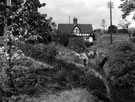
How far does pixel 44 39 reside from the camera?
3914mm

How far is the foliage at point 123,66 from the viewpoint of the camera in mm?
10086

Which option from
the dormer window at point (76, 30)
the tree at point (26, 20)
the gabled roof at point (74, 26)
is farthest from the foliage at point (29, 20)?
the dormer window at point (76, 30)

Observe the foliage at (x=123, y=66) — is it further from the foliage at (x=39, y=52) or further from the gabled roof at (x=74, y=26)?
the gabled roof at (x=74, y=26)

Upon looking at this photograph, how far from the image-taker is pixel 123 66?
1056 cm

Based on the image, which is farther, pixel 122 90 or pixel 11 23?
pixel 122 90

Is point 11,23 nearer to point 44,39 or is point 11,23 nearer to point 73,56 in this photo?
point 44,39

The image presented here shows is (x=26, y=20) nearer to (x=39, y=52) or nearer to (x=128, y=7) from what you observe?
(x=39, y=52)

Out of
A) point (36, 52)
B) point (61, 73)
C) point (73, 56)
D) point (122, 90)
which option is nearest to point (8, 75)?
point (61, 73)

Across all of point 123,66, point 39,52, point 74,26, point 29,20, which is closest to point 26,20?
point 29,20

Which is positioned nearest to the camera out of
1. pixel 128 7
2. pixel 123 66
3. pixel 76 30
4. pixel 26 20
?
pixel 26 20

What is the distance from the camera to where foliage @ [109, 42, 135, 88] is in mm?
10086

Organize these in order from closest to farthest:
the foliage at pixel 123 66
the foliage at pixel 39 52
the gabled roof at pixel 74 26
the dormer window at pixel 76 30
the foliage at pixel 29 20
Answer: the foliage at pixel 29 20, the foliage at pixel 39 52, the foliage at pixel 123 66, the gabled roof at pixel 74 26, the dormer window at pixel 76 30

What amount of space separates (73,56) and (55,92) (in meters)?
5.69

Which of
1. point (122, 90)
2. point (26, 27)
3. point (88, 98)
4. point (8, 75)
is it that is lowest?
point (122, 90)
